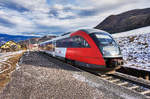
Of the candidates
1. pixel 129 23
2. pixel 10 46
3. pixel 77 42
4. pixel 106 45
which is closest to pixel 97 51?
pixel 106 45

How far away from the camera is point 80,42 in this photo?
8719mm

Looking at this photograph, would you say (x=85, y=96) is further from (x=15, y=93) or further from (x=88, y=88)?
(x=15, y=93)

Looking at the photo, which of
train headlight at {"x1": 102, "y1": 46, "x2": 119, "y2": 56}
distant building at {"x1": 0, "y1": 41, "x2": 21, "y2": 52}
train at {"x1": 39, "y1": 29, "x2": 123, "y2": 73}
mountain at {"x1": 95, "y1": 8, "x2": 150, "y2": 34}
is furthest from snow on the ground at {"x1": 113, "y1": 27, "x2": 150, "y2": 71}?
distant building at {"x1": 0, "y1": 41, "x2": 21, "y2": 52}

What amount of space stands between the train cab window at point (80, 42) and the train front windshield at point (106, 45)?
2.42 feet

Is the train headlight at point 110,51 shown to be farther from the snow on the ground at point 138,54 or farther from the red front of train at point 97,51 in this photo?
the snow on the ground at point 138,54

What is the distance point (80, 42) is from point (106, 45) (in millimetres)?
A: 2093

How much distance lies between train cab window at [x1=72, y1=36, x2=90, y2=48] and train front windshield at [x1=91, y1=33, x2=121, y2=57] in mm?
739

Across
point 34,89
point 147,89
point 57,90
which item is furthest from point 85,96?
point 147,89

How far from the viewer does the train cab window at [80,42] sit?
8.15 meters

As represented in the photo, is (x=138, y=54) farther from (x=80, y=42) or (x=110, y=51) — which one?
(x=80, y=42)

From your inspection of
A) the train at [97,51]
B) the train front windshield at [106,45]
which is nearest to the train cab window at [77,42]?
the train at [97,51]

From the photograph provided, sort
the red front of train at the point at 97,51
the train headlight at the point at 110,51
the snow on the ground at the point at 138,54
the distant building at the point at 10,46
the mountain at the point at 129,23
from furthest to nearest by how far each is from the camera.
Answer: the distant building at the point at 10,46 → the mountain at the point at 129,23 → the snow on the ground at the point at 138,54 → the train headlight at the point at 110,51 → the red front of train at the point at 97,51

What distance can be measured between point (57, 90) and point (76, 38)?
17.1 feet

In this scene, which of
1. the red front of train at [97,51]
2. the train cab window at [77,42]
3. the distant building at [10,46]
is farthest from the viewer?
the distant building at [10,46]
